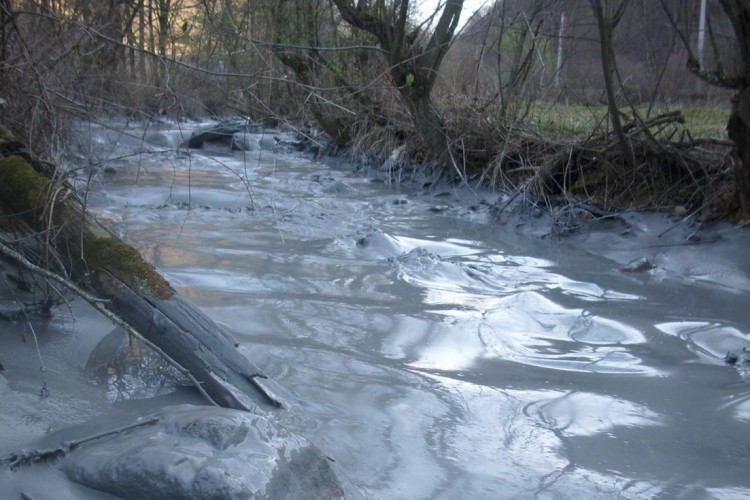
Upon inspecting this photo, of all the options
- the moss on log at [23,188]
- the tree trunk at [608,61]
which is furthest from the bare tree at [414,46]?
the moss on log at [23,188]

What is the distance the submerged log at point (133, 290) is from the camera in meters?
3.16

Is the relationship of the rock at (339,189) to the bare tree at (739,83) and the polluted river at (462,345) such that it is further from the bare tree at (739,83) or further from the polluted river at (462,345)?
the bare tree at (739,83)

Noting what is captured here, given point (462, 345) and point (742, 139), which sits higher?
point (742, 139)

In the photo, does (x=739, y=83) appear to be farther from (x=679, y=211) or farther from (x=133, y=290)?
(x=133, y=290)

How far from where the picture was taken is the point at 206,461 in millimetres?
2338

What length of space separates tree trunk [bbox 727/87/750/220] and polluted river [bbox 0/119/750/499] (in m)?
0.29

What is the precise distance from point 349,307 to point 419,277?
0.86 m

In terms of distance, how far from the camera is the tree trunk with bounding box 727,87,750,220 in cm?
576

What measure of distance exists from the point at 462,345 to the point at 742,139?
3.02 m

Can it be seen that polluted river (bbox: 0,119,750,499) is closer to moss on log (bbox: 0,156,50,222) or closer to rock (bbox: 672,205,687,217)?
rock (bbox: 672,205,687,217)

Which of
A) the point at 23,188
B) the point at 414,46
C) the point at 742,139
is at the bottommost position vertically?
the point at 23,188

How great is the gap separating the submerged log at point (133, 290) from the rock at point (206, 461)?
1.57ft

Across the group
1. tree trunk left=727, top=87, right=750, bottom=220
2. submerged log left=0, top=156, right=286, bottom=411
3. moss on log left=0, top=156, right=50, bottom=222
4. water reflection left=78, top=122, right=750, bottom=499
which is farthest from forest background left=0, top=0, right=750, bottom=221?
water reflection left=78, top=122, right=750, bottom=499

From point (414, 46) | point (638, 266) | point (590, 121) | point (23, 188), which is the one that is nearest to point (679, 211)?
point (638, 266)
